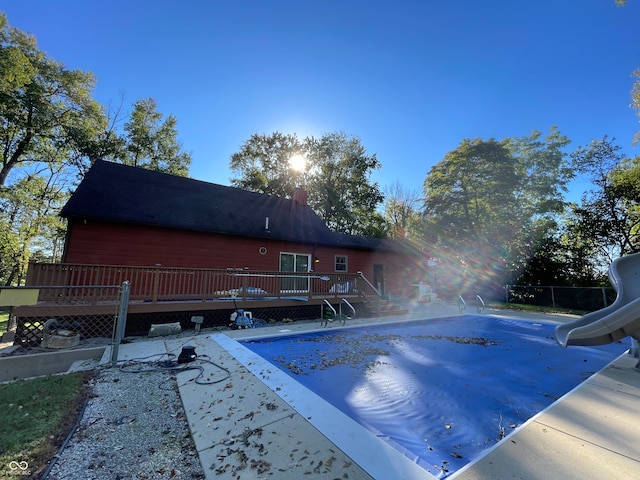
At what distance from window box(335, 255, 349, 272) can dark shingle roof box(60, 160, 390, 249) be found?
806 millimetres

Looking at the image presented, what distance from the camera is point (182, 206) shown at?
38.5ft

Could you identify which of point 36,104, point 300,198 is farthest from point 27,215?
point 300,198

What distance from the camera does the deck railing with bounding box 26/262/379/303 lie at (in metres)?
6.91

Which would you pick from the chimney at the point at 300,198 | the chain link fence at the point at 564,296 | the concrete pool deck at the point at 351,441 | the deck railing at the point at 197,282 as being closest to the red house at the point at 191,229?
the chimney at the point at 300,198

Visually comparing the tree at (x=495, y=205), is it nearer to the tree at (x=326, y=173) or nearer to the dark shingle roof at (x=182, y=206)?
the tree at (x=326, y=173)

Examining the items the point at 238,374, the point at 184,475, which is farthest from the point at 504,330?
the point at 184,475

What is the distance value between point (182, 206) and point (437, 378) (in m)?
11.2

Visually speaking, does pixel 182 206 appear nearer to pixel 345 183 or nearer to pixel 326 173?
pixel 326 173

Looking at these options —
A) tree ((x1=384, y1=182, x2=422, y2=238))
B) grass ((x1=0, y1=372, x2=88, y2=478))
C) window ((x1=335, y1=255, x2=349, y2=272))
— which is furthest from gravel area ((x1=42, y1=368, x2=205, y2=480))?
tree ((x1=384, y1=182, x2=422, y2=238))

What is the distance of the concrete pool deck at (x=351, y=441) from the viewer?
2281mm

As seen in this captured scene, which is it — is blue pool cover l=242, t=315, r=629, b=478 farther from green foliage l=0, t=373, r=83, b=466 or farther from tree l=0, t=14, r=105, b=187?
tree l=0, t=14, r=105, b=187

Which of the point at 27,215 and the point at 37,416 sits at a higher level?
the point at 27,215

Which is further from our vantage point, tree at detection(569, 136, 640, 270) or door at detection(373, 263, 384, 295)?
tree at detection(569, 136, 640, 270)

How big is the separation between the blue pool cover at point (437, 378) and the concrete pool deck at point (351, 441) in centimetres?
24
